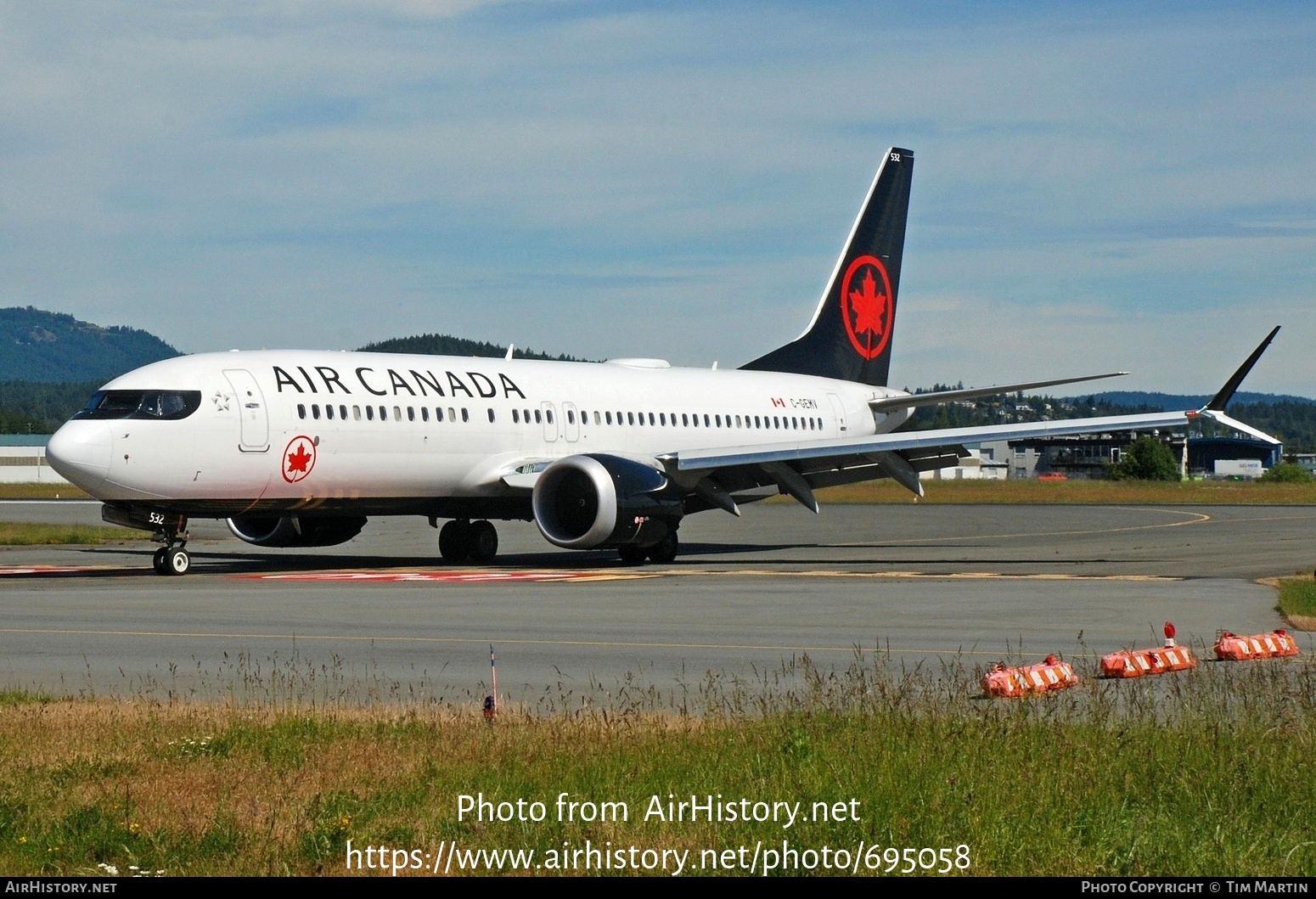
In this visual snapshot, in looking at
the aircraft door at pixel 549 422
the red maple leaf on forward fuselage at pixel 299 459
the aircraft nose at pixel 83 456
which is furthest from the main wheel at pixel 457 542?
the aircraft nose at pixel 83 456

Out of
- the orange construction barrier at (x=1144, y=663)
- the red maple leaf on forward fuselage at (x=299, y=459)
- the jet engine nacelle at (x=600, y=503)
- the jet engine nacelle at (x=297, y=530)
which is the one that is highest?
the red maple leaf on forward fuselage at (x=299, y=459)

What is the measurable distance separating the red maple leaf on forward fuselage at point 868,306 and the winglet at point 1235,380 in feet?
49.5

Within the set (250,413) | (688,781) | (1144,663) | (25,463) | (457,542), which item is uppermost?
(25,463)

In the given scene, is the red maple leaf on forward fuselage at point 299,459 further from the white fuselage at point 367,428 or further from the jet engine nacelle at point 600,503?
the jet engine nacelle at point 600,503

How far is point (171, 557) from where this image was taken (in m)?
30.1

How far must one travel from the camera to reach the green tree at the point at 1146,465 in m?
139

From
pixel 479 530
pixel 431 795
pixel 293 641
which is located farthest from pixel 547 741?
pixel 479 530

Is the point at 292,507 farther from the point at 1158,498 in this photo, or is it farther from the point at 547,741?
the point at 1158,498

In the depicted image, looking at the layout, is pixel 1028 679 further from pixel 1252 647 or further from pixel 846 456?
pixel 846 456

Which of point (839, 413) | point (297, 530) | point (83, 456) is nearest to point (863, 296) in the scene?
point (839, 413)

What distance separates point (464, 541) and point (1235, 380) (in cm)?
1619

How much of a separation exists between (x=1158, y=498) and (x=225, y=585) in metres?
68.9

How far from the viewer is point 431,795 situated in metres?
Result: 9.57

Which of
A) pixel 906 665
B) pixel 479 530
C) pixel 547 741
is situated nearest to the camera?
pixel 547 741
